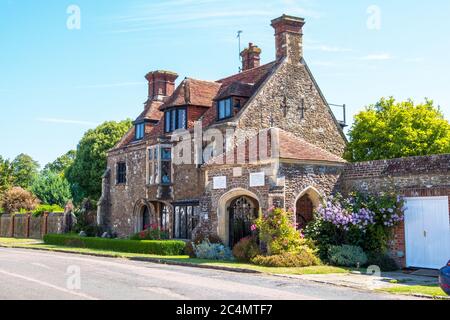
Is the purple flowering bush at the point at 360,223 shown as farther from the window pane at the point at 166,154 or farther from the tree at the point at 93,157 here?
the tree at the point at 93,157

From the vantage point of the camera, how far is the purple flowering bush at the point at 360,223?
59.0 ft

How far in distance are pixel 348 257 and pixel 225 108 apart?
1195 centimetres

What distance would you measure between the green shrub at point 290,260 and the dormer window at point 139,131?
17490 millimetres

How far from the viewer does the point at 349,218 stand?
18.3 meters

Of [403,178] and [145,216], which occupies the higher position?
[403,178]

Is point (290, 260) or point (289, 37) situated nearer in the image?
point (290, 260)

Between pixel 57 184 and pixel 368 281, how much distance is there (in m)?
43.7

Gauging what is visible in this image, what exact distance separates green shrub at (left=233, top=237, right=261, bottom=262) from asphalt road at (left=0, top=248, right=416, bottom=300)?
3430 mm

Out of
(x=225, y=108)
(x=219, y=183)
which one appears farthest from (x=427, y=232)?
(x=225, y=108)

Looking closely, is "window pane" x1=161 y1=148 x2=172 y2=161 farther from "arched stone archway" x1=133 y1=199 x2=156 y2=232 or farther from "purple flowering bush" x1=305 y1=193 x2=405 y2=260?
"purple flowering bush" x1=305 y1=193 x2=405 y2=260

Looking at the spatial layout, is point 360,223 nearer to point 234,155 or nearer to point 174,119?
point 234,155

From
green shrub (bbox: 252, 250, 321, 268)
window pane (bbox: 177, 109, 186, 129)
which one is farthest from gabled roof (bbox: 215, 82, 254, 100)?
green shrub (bbox: 252, 250, 321, 268)

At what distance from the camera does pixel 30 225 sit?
41.3m

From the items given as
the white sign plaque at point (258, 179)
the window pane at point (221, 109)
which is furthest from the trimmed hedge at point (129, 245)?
the window pane at point (221, 109)
